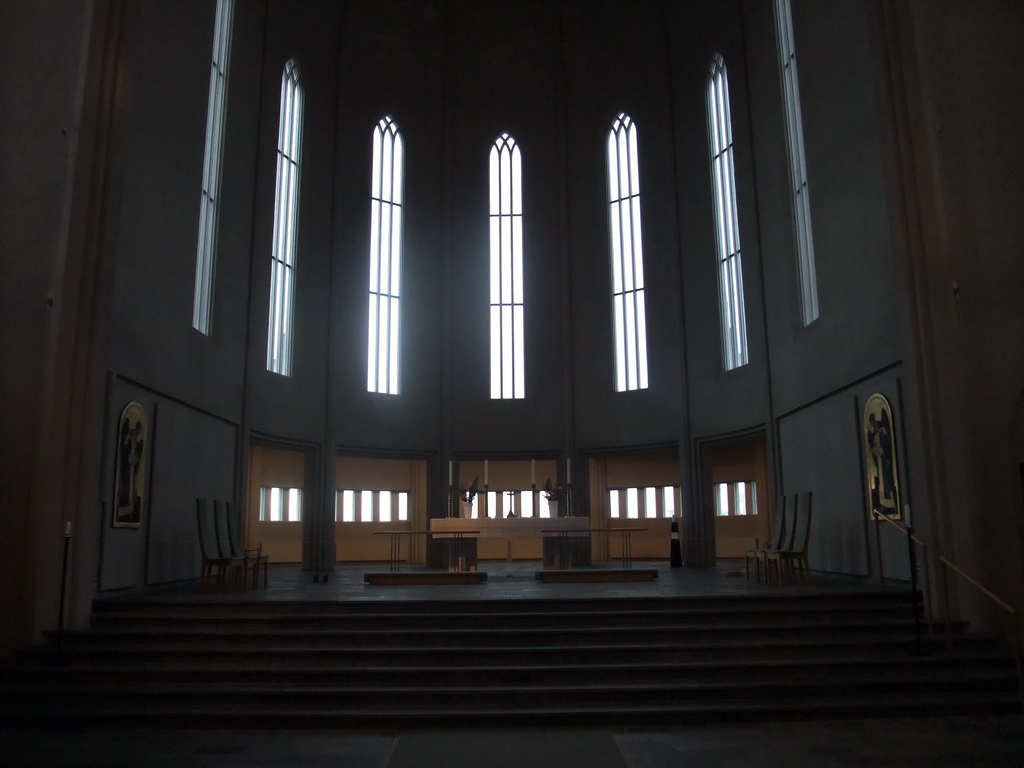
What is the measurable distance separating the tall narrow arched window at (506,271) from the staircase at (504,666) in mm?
9255

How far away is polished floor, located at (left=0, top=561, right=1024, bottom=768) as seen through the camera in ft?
16.5

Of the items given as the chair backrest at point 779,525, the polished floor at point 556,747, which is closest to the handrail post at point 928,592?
the polished floor at point 556,747

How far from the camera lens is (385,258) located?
54.2ft

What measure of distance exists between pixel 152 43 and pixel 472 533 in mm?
7489

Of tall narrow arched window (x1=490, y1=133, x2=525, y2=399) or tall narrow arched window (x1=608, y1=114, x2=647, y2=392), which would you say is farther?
tall narrow arched window (x1=490, y1=133, x2=525, y2=399)

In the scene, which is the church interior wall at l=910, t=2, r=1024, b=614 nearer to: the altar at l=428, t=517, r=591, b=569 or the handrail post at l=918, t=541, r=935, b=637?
the handrail post at l=918, t=541, r=935, b=637

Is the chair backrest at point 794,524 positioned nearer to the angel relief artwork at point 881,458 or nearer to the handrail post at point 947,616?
the angel relief artwork at point 881,458

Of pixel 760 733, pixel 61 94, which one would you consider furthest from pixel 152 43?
A: pixel 760 733

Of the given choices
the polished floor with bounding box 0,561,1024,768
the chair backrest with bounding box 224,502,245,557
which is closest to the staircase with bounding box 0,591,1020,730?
the polished floor with bounding box 0,561,1024,768

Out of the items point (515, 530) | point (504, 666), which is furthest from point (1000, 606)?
point (515, 530)

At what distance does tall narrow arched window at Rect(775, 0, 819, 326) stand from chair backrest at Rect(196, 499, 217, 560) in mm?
8643

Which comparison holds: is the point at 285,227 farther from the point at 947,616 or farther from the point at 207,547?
the point at 947,616

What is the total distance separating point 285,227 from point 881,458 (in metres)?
10.4

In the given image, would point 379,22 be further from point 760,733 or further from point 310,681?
point 760,733
